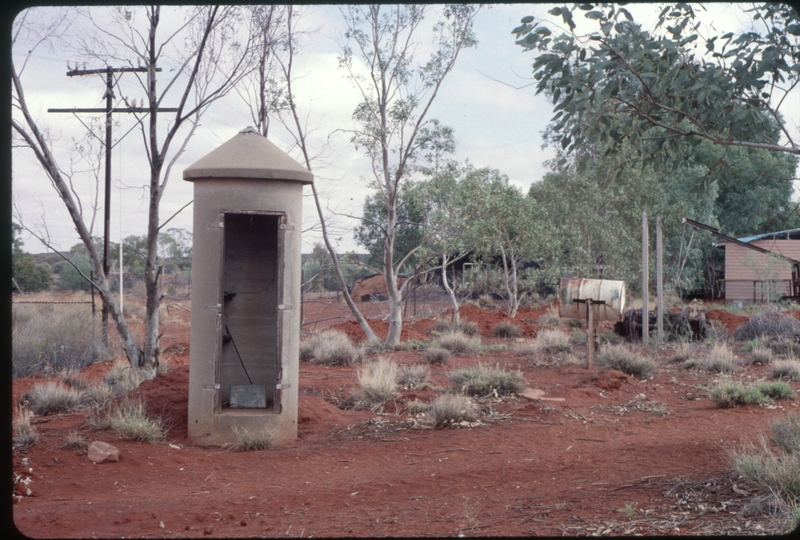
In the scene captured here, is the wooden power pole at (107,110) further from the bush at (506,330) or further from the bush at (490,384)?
the bush at (506,330)

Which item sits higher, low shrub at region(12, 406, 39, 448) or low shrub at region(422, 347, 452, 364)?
low shrub at region(422, 347, 452, 364)

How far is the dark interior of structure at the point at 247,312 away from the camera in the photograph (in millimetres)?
9117

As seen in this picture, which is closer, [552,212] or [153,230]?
[153,230]

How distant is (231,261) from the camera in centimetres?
919

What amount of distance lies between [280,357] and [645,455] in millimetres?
3884

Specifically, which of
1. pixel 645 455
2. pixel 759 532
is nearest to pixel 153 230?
pixel 645 455

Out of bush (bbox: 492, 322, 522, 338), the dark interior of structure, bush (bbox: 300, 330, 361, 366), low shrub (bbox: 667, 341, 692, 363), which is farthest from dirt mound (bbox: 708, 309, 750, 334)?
the dark interior of structure

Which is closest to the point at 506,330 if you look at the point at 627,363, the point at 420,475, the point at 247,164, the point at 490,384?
the point at 627,363

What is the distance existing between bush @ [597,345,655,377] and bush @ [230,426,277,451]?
6.98 m

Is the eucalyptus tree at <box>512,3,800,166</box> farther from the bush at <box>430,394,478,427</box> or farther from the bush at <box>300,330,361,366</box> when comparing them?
the bush at <box>300,330,361,366</box>

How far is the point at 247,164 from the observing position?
7.69 m

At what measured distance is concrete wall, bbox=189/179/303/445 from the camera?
7680 mm

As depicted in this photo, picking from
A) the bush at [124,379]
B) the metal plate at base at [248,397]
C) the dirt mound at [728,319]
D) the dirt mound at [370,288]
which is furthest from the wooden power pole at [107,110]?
the dirt mound at [370,288]

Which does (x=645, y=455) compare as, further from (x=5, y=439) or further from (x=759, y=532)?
(x=5, y=439)
